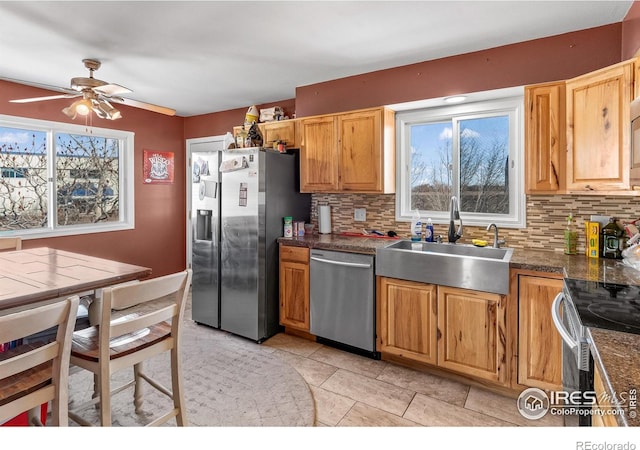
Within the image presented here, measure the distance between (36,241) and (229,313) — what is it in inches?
83.8

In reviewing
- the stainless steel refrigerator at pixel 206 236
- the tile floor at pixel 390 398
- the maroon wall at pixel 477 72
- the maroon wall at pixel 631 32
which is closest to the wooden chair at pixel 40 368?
the tile floor at pixel 390 398

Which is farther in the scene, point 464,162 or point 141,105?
point 464,162

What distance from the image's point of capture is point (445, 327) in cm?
246

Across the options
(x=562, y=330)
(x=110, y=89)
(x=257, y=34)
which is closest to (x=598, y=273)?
(x=562, y=330)

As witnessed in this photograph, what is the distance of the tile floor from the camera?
209 centimetres

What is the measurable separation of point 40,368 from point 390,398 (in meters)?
1.87

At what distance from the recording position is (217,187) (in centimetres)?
337

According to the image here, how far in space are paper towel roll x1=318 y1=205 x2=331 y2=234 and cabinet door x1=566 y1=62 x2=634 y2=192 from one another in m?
2.00

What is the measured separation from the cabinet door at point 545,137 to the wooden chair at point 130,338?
7.44 ft

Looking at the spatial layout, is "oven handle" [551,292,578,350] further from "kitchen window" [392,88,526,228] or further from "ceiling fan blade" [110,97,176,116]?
"ceiling fan blade" [110,97,176,116]

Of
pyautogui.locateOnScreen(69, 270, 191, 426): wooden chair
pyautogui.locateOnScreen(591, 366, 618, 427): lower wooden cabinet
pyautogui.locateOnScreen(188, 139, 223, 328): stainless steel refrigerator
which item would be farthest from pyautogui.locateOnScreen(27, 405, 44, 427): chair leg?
pyautogui.locateOnScreen(591, 366, 618, 427): lower wooden cabinet

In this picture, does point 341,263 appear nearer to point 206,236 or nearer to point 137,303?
point 206,236

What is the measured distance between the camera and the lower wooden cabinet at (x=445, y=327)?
229 centimetres

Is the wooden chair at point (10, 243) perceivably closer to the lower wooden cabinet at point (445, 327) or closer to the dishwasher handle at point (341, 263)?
the dishwasher handle at point (341, 263)
